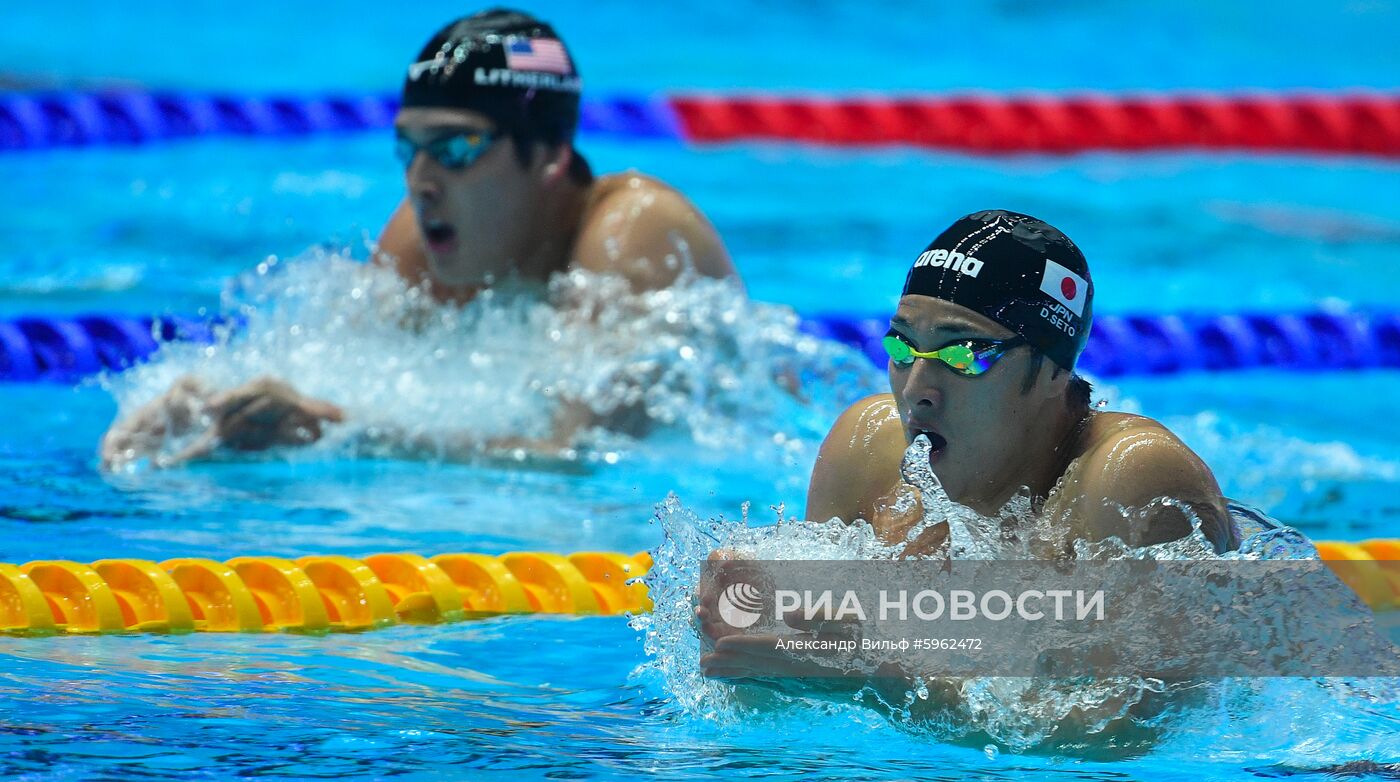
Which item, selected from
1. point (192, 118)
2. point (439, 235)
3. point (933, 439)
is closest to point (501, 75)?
point (439, 235)

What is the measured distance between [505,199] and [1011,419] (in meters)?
2.09

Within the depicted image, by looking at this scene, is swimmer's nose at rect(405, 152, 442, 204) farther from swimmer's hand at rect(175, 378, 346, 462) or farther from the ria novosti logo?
the ria novosti logo

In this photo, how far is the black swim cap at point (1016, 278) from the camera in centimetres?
255

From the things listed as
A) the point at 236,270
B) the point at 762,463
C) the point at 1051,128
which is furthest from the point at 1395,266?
the point at 236,270

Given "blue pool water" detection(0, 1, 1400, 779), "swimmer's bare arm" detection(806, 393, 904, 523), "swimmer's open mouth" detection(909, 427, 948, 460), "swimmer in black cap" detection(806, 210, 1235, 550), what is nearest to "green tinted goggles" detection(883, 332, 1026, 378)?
"swimmer in black cap" detection(806, 210, 1235, 550)

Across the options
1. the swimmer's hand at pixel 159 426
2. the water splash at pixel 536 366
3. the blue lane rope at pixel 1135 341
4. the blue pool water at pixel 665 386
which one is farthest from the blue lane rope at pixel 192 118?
the swimmer's hand at pixel 159 426

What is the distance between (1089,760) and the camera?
250cm

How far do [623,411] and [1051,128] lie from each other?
15.8 ft

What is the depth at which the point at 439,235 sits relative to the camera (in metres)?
4.40

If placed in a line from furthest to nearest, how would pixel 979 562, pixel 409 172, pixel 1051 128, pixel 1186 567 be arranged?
pixel 1051 128
pixel 409 172
pixel 979 562
pixel 1186 567

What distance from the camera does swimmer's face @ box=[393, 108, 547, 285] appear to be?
4324 mm

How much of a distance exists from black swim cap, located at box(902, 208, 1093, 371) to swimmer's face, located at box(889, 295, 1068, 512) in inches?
0.8

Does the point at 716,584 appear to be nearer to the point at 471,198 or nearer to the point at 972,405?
the point at 972,405

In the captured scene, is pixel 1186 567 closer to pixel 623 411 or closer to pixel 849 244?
pixel 623 411
